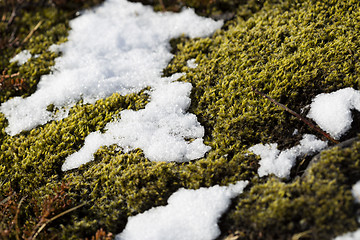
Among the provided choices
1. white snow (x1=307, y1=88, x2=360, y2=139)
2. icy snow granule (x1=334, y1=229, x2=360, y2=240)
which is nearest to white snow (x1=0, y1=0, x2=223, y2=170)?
white snow (x1=307, y1=88, x2=360, y2=139)

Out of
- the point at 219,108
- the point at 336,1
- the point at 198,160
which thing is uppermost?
the point at 336,1

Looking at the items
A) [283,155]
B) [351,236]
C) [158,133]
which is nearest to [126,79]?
[158,133]

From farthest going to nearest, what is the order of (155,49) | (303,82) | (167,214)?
(155,49), (303,82), (167,214)

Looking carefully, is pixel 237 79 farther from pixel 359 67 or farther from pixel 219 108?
pixel 359 67

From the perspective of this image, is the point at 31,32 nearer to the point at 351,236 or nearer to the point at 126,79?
the point at 126,79

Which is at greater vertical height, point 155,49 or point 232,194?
point 155,49

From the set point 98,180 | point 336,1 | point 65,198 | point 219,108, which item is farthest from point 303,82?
point 65,198
